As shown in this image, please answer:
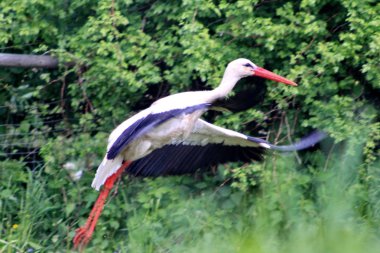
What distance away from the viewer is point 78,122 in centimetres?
820

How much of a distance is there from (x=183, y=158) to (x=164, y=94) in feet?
1.95

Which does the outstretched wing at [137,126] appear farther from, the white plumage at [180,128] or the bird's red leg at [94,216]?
the bird's red leg at [94,216]

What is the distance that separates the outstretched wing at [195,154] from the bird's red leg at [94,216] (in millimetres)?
150

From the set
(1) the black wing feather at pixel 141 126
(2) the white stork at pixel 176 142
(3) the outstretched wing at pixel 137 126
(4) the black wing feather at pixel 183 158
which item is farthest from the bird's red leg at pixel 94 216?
(1) the black wing feather at pixel 141 126

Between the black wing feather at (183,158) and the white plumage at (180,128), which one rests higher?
the white plumage at (180,128)

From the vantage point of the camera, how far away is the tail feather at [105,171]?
7516 millimetres

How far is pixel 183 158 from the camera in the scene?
7.68 meters

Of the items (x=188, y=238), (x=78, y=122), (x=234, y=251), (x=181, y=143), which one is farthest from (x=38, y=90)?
(x=234, y=251)

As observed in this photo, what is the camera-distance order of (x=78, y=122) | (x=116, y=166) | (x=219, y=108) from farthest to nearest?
(x=78, y=122) → (x=116, y=166) → (x=219, y=108)

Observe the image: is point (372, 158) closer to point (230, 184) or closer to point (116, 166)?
point (230, 184)

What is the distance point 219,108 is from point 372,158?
1007 millimetres

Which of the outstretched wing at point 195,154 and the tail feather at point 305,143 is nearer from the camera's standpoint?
the tail feather at point 305,143

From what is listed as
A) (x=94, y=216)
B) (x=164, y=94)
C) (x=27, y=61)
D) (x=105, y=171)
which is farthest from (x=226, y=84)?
(x=27, y=61)

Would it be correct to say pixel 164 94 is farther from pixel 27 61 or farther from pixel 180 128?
pixel 27 61
